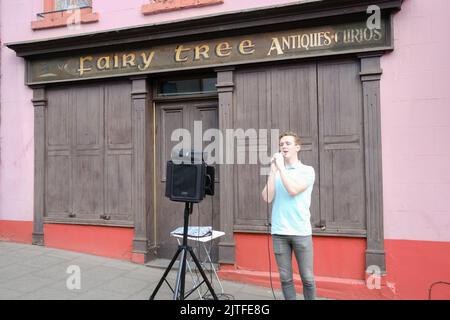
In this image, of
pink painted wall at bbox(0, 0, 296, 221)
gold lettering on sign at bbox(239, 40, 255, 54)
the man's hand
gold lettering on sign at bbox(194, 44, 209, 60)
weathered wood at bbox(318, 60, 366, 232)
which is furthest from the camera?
pink painted wall at bbox(0, 0, 296, 221)

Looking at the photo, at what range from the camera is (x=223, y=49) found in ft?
17.6

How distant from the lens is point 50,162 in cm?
637

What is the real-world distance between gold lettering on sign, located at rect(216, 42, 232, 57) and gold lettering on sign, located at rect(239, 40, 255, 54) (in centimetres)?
16

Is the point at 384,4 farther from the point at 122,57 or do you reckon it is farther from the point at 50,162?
the point at 50,162

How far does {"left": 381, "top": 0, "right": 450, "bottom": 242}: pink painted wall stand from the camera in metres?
4.55

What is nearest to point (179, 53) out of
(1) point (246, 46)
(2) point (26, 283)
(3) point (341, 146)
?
(1) point (246, 46)

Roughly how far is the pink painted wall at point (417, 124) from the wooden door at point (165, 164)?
2401 mm

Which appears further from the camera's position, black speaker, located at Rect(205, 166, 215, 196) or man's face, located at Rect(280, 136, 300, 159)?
black speaker, located at Rect(205, 166, 215, 196)

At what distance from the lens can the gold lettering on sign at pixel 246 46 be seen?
526 cm

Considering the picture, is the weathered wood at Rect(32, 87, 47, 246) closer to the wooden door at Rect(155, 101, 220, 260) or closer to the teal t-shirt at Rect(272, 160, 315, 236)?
the wooden door at Rect(155, 101, 220, 260)

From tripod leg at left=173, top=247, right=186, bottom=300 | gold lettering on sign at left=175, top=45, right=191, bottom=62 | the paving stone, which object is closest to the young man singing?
tripod leg at left=173, top=247, right=186, bottom=300

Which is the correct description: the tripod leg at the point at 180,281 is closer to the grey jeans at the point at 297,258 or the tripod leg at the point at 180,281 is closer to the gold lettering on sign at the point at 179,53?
the grey jeans at the point at 297,258

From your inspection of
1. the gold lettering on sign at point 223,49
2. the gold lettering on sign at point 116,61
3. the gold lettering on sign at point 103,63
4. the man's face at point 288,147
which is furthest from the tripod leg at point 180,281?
the gold lettering on sign at point 103,63

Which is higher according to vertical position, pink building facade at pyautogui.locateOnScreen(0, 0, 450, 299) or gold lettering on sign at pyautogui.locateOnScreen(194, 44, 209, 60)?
gold lettering on sign at pyautogui.locateOnScreen(194, 44, 209, 60)
